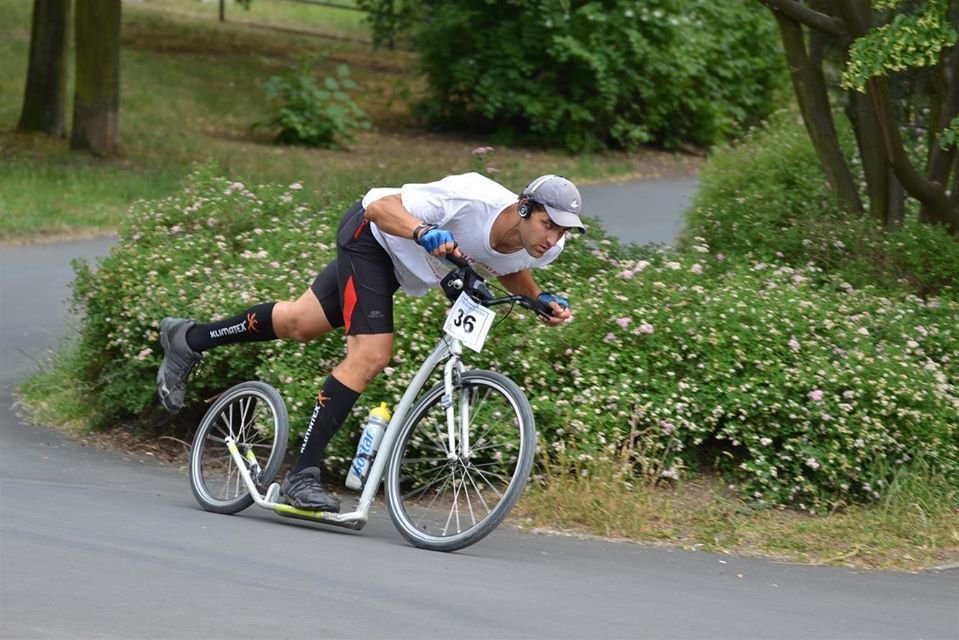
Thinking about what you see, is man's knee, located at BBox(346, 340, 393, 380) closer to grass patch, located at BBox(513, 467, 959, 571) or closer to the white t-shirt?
the white t-shirt

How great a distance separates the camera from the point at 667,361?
7.54 metres

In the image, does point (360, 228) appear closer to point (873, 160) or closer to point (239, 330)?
point (239, 330)

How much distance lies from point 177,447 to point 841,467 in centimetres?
379

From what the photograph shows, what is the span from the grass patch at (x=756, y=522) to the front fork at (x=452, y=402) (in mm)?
777

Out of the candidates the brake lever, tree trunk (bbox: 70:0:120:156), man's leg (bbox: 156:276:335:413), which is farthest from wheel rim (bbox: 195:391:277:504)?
tree trunk (bbox: 70:0:120:156)

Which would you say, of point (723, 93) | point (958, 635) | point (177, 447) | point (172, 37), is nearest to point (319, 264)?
point (177, 447)

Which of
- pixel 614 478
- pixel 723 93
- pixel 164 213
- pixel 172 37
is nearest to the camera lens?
pixel 614 478

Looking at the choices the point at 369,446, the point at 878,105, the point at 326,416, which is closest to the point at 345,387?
the point at 326,416

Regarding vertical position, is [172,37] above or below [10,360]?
above

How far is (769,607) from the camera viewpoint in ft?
18.1

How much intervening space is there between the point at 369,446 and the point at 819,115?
575 centimetres

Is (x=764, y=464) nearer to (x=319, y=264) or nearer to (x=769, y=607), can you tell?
(x=769, y=607)

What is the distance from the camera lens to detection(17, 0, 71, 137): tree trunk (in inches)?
840

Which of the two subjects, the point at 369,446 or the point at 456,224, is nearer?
the point at 456,224
